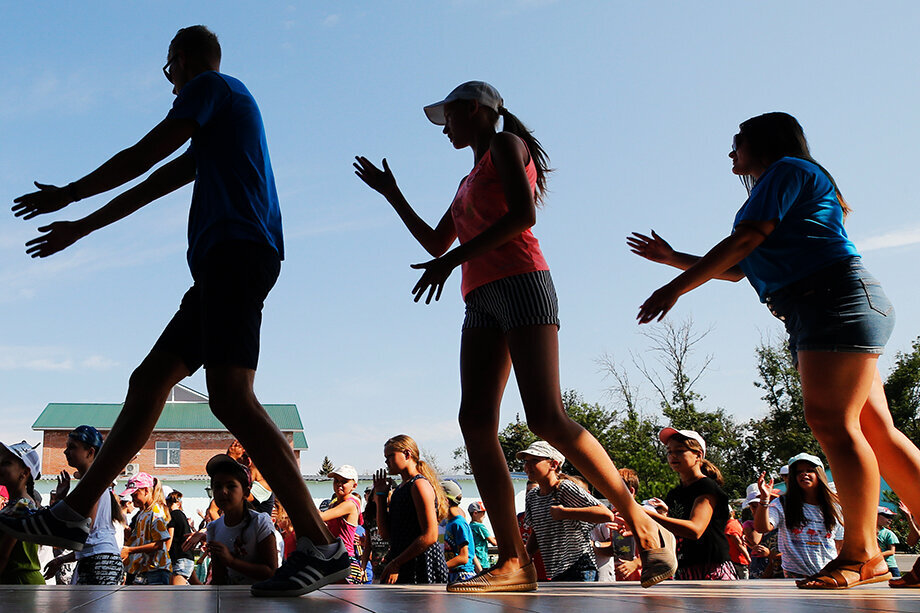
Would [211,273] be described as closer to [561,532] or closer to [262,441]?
[262,441]

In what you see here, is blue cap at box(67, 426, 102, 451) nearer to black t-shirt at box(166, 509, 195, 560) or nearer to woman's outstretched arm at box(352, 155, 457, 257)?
woman's outstretched arm at box(352, 155, 457, 257)

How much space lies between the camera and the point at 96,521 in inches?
Answer: 240

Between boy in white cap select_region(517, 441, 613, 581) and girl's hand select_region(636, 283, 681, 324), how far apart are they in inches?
88.1

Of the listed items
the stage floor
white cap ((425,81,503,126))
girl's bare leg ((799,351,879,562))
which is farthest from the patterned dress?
girl's bare leg ((799,351,879,562))

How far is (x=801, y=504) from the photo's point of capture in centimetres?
640

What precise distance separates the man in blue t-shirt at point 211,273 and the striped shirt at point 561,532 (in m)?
2.68

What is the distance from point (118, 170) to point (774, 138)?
277cm

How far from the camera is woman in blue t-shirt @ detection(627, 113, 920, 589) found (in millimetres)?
3363

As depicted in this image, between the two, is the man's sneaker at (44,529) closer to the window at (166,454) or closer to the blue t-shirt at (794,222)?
the blue t-shirt at (794,222)

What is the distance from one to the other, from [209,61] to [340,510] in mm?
5139

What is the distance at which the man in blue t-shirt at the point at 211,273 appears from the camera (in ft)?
9.70

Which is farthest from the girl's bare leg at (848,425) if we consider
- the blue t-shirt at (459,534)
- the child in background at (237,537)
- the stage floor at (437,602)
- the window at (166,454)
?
the window at (166,454)

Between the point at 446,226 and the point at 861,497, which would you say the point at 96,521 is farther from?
the point at 861,497

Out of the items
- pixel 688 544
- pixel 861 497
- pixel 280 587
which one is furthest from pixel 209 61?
pixel 688 544
